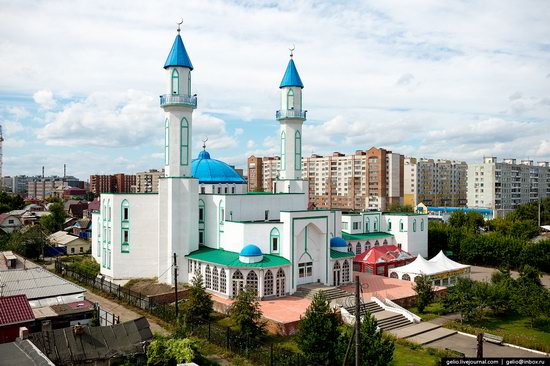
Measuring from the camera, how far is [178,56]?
30391mm

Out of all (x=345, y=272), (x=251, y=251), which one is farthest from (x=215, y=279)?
(x=345, y=272)

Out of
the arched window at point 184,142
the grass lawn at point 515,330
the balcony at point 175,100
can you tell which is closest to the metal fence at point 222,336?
the arched window at point 184,142

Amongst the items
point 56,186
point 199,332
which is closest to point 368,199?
point 199,332

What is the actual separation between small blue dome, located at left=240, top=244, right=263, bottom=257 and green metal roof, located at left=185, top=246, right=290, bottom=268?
20.1 inches

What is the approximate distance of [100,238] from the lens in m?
34.3

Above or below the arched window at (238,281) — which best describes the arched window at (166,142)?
above

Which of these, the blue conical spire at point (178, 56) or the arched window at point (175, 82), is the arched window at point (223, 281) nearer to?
the arched window at point (175, 82)

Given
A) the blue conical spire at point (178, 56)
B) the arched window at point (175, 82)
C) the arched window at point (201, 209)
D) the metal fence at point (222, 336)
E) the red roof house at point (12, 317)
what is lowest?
the metal fence at point (222, 336)

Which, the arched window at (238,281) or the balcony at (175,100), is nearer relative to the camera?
the arched window at (238,281)

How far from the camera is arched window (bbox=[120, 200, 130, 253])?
102 ft

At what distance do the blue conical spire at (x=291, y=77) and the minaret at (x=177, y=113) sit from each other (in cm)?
842

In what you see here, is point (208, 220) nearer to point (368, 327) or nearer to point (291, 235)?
point (291, 235)

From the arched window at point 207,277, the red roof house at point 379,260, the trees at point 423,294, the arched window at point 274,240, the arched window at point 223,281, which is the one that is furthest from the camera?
the red roof house at point 379,260

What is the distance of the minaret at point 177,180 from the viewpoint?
29.8m
